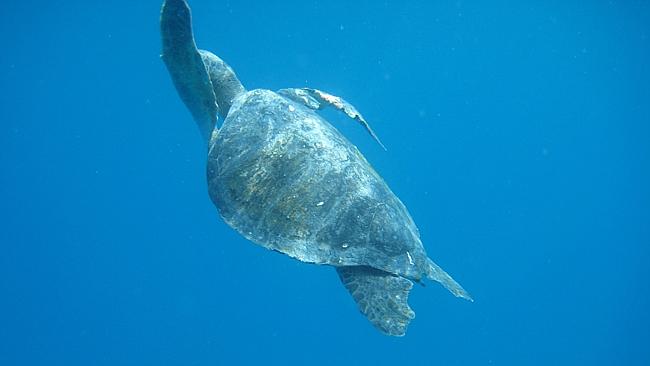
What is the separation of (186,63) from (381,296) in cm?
337

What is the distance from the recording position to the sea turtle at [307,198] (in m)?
3.99

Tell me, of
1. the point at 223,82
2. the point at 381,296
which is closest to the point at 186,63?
the point at 223,82

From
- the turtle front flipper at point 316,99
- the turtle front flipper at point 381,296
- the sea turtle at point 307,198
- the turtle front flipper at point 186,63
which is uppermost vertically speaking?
the turtle front flipper at point 316,99

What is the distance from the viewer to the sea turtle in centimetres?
399

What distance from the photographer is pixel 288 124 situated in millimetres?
4633

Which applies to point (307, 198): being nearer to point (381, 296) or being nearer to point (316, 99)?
Result: point (381, 296)

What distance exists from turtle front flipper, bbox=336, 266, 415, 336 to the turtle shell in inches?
5.7

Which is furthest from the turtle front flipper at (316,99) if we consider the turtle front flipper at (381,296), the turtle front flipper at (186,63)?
the turtle front flipper at (381,296)

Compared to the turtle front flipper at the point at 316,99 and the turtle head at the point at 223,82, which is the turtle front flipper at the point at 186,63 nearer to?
the turtle head at the point at 223,82

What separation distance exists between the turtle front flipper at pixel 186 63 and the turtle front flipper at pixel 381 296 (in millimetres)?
2665

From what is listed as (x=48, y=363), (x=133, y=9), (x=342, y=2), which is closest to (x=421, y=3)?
(x=342, y=2)

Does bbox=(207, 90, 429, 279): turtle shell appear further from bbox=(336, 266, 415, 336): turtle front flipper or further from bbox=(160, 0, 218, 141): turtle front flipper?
bbox=(160, 0, 218, 141): turtle front flipper

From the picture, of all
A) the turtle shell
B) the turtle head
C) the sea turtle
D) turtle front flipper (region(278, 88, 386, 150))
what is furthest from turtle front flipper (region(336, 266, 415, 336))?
the turtle head

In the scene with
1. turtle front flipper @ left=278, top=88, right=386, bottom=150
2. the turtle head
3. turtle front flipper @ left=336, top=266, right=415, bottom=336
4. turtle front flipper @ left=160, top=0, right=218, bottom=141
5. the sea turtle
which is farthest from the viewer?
the turtle head
